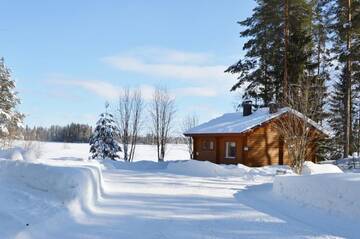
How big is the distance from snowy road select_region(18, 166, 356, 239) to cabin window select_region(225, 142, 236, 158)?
598 inches

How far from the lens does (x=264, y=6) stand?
31359 millimetres

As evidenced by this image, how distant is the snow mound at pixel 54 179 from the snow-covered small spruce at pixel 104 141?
24.9 m

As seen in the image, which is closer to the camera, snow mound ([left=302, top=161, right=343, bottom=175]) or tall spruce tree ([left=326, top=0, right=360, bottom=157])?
snow mound ([left=302, top=161, right=343, bottom=175])

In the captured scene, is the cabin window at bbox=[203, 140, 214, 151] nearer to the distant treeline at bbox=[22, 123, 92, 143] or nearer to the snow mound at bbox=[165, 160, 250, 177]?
the snow mound at bbox=[165, 160, 250, 177]

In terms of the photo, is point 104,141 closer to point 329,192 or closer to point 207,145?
point 207,145

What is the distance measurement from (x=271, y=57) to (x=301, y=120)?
37.0ft

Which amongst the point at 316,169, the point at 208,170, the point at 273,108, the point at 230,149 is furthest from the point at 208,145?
the point at 316,169

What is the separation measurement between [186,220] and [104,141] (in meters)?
27.0

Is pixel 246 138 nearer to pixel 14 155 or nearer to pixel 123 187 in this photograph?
pixel 123 187

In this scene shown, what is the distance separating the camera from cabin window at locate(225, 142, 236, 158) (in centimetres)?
2786

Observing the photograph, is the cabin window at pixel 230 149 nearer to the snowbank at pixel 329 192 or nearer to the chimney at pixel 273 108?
the chimney at pixel 273 108

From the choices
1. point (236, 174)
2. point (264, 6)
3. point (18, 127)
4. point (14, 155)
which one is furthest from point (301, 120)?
point (18, 127)

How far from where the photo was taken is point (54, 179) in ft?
29.0

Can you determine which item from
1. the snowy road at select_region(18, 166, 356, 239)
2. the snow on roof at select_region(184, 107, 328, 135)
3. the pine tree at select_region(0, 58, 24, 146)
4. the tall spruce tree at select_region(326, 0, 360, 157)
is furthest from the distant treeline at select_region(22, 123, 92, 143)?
the snowy road at select_region(18, 166, 356, 239)
